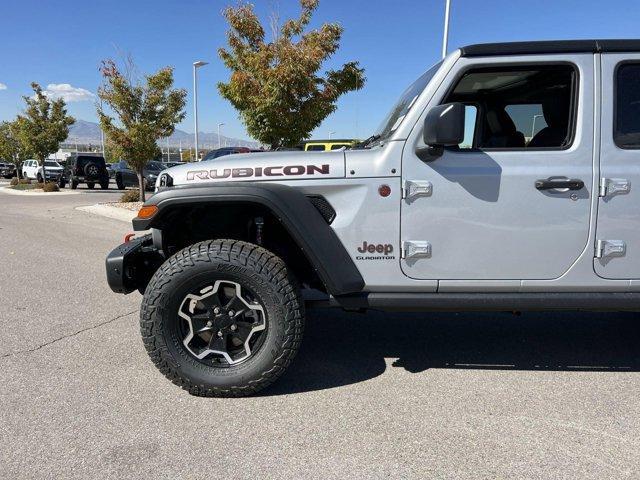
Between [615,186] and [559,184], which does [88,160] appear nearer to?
[559,184]

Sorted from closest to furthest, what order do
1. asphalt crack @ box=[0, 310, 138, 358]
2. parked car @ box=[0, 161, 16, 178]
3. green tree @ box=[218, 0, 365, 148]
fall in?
1. asphalt crack @ box=[0, 310, 138, 358]
2. green tree @ box=[218, 0, 365, 148]
3. parked car @ box=[0, 161, 16, 178]

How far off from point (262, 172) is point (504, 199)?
1.37 meters

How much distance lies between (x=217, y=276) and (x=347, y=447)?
116cm

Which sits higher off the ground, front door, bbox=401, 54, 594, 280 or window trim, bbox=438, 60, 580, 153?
window trim, bbox=438, 60, 580, 153

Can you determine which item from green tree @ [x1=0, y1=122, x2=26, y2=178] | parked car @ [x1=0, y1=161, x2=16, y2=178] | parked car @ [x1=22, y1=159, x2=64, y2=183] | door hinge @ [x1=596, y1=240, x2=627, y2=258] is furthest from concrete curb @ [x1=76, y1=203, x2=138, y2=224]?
parked car @ [x1=0, y1=161, x2=16, y2=178]

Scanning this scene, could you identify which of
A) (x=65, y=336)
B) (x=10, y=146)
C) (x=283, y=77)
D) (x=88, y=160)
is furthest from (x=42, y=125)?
(x=65, y=336)

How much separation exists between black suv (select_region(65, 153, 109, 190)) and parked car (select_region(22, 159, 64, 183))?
2.88m

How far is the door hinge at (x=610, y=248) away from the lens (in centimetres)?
270

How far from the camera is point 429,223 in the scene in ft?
8.98

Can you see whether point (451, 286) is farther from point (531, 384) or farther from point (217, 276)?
point (217, 276)

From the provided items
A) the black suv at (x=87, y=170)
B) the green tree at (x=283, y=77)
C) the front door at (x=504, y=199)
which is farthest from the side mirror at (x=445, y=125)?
the black suv at (x=87, y=170)

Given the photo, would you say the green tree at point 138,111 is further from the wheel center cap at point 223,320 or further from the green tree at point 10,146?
the green tree at point 10,146

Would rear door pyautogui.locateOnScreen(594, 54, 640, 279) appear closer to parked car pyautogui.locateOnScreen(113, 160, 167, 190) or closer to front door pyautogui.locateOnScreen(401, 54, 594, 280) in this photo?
front door pyautogui.locateOnScreen(401, 54, 594, 280)

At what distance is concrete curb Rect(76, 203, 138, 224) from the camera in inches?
470
